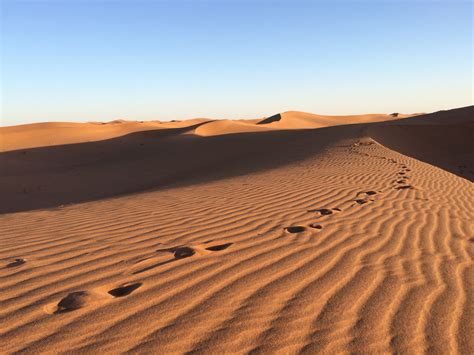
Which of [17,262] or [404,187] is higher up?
→ [17,262]

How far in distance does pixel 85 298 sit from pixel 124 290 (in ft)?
0.95

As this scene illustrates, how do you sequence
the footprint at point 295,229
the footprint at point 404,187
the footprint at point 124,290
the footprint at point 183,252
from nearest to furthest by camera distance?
the footprint at point 124,290, the footprint at point 183,252, the footprint at point 295,229, the footprint at point 404,187

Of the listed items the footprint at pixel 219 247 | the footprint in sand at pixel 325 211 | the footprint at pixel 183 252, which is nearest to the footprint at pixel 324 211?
the footprint in sand at pixel 325 211

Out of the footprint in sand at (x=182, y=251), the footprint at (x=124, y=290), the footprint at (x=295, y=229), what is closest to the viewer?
the footprint at (x=124, y=290)

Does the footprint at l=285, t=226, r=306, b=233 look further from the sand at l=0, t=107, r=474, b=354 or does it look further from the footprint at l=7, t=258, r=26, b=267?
the footprint at l=7, t=258, r=26, b=267

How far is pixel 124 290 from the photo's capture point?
294cm

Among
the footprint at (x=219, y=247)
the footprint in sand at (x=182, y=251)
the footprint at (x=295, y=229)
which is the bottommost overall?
the footprint at (x=295, y=229)

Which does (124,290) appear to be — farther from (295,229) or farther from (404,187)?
(404,187)

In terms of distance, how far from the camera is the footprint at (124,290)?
2.88 m

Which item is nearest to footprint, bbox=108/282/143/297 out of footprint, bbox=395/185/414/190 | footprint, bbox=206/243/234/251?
footprint, bbox=206/243/234/251

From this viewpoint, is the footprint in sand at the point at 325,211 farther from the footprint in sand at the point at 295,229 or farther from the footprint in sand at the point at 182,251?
the footprint in sand at the point at 182,251

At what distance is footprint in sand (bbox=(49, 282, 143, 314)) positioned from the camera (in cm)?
262

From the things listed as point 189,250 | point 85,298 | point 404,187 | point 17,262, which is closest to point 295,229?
point 189,250

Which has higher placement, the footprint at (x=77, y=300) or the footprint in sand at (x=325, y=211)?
the footprint at (x=77, y=300)
